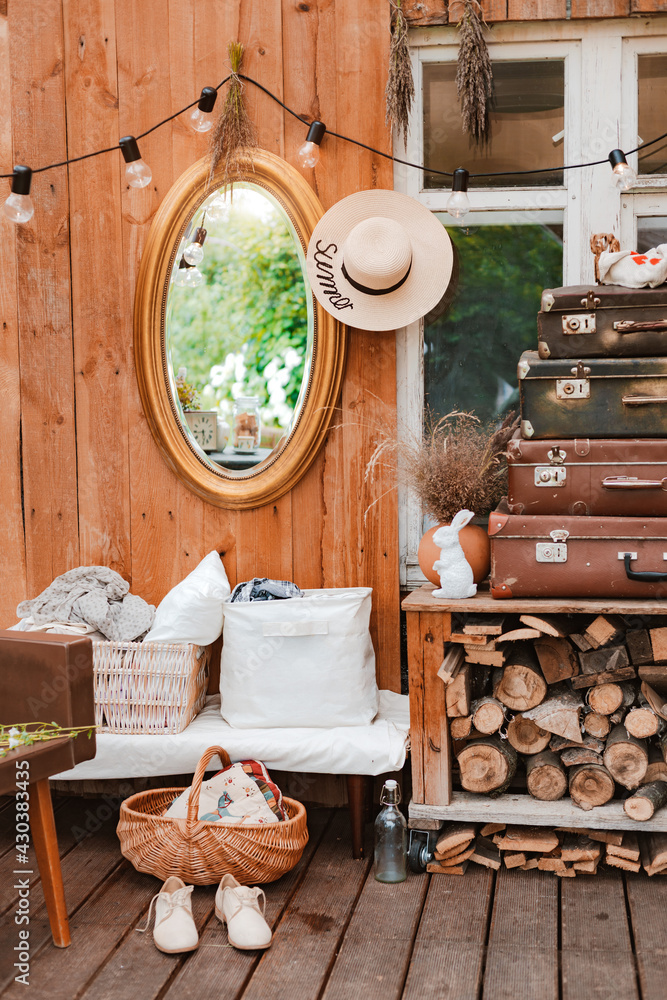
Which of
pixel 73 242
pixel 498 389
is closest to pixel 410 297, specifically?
pixel 498 389

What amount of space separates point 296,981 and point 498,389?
6.02 feet

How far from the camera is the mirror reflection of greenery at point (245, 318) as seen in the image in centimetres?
293

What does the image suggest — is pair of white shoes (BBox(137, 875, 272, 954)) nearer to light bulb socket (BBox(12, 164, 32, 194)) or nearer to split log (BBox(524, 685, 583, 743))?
split log (BBox(524, 685, 583, 743))

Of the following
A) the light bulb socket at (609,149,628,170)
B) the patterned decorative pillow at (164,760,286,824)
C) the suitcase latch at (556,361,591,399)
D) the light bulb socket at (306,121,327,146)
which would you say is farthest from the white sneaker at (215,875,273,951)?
the light bulb socket at (609,149,628,170)

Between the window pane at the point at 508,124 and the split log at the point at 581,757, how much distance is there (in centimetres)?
176

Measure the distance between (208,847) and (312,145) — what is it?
2067 millimetres

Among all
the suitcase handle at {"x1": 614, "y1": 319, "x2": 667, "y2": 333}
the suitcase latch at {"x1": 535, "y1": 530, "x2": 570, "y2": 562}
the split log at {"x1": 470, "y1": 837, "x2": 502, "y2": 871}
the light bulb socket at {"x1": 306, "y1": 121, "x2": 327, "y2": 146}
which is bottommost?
the split log at {"x1": 470, "y1": 837, "x2": 502, "y2": 871}

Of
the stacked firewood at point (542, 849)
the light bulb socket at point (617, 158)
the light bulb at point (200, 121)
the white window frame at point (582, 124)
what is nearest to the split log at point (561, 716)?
the stacked firewood at point (542, 849)

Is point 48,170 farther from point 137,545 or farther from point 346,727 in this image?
point 346,727

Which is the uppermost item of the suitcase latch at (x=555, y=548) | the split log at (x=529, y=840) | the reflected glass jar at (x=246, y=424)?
the reflected glass jar at (x=246, y=424)

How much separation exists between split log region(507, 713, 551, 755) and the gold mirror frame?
1.05 meters

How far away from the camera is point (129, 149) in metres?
2.67

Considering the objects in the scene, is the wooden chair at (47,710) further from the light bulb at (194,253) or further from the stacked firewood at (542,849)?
the light bulb at (194,253)

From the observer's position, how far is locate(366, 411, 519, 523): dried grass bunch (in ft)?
8.59
